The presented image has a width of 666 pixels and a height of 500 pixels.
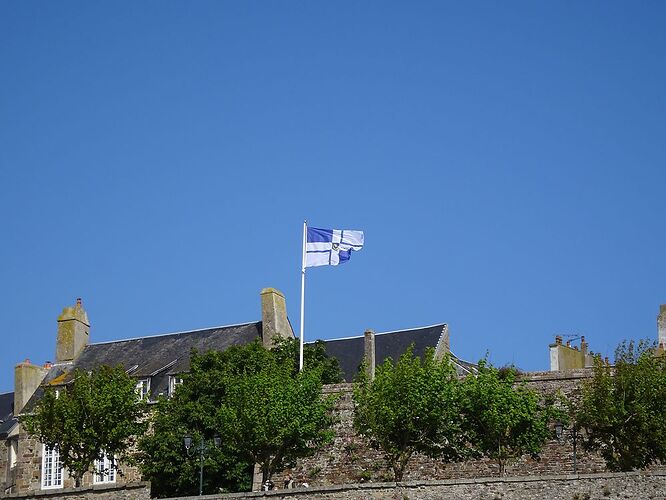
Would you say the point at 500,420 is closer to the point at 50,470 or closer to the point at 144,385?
the point at 144,385

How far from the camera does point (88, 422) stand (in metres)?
51.2

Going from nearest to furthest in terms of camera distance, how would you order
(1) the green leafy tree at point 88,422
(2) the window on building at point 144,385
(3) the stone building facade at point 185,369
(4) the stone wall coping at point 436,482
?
(4) the stone wall coping at point 436,482
(1) the green leafy tree at point 88,422
(3) the stone building facade at point 185,369
(2) the window on building at point 144,385

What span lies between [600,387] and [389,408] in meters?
7.84

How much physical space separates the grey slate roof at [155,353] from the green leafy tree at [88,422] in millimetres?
8288

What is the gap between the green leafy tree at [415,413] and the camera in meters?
47.1

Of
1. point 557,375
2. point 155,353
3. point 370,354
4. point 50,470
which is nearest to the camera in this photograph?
point 557,375

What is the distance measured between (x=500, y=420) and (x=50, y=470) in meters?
23.4

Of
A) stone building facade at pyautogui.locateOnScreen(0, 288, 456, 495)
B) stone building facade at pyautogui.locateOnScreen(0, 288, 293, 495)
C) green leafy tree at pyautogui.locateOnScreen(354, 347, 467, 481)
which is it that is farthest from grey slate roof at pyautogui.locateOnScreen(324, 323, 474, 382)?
green leafy tree at pyautogui.locateOnScreen(354, 347, 467, 481)

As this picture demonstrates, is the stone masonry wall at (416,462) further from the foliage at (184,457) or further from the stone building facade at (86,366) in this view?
the stone building facade at (86,366)

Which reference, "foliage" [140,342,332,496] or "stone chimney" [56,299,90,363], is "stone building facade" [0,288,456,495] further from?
"foliage" [140,342,332,496]

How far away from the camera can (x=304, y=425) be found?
4809 centimetres

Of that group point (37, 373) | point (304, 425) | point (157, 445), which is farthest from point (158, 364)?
point (304, 425)

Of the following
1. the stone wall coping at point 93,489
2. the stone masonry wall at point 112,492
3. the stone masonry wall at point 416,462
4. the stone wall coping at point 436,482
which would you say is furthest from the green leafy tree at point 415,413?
the stone wall coping at point 93,489

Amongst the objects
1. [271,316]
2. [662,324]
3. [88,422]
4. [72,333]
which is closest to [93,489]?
[88,422]
